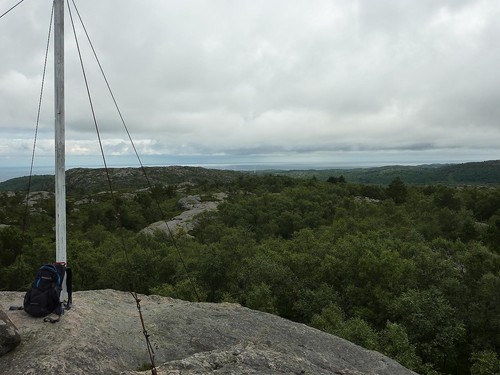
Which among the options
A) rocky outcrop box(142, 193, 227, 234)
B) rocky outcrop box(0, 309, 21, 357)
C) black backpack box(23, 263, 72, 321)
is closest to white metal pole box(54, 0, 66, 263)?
black backpack box(23, 263, 72, 321)

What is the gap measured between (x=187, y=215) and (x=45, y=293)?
70.6 meters

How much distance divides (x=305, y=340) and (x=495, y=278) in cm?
3010

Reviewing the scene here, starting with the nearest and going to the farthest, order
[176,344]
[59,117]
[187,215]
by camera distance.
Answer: [59,117], [176,344], [187,215]

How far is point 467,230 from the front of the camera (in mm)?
63219

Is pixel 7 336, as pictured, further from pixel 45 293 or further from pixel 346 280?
pixel 346 280

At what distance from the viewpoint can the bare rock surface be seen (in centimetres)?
873

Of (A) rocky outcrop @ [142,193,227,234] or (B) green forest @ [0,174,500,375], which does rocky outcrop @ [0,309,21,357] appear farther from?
(A) rocky outcrop @ [142,193,227,234]

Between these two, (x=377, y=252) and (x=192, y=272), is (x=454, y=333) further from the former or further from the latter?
(x=192, y=272)

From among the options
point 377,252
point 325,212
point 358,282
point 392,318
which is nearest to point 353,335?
point 392,318

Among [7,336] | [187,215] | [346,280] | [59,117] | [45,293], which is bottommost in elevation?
[346,280]

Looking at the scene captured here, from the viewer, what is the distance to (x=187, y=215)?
263 ft

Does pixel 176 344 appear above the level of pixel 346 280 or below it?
above

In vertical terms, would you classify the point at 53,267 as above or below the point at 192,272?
above

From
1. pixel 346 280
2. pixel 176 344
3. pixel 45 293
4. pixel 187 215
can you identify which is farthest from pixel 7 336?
pixel 187 215
